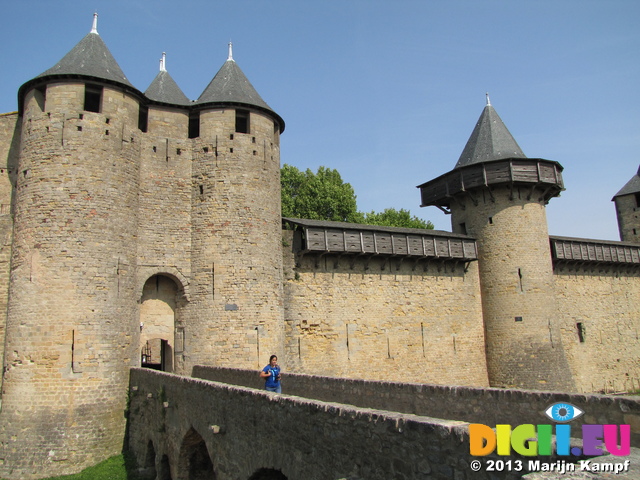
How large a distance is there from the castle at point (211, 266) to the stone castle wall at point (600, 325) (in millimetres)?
241

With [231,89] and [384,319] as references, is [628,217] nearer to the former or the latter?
[384,319]

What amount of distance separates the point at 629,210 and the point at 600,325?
9841 millimetres

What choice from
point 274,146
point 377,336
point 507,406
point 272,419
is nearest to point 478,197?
point 377,336

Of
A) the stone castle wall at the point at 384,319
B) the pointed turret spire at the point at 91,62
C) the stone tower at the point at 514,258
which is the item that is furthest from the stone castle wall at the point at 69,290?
the stone tower at the point at 514,258

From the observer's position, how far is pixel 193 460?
386 inches

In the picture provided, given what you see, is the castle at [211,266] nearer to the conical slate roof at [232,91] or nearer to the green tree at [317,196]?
the conical slate roof at [232,91]

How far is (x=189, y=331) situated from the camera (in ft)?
48.5

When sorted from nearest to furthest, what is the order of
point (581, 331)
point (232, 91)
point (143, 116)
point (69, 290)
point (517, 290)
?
point (69, 290) < point (232, 91) < point (143, 116) < point (517, 290) < point (581, 331)

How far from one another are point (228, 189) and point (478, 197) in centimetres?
1073

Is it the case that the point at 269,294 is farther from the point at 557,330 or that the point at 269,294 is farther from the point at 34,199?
the point at 557,330

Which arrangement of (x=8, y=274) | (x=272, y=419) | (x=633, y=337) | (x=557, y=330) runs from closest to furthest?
(x=272, y=419) → (x=8, y=274) → (x=557, y=330) → (x=633, y=337)

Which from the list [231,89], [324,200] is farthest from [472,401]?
[324,200]

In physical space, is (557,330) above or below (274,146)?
below

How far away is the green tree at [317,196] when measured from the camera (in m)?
31.8
